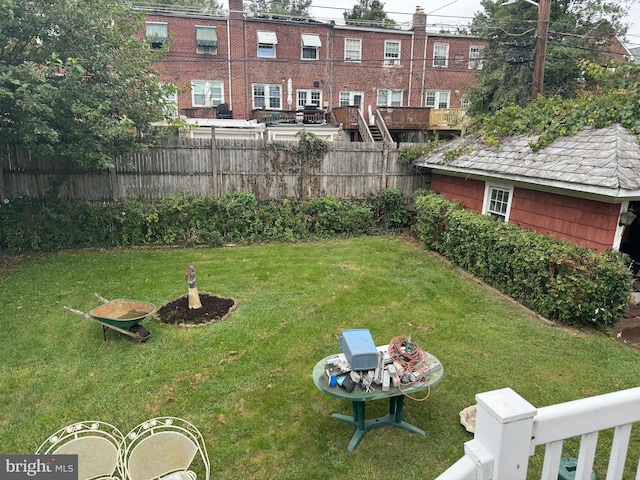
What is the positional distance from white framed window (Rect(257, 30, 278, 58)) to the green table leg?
75.5ft

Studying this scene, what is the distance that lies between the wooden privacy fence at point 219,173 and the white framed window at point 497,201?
10.3ft

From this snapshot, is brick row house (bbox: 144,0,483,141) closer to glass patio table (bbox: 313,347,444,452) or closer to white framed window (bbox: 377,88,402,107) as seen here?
white framed window (bbox: 377,88,402,107)

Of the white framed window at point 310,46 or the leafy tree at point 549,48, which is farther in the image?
the white framed window at point 310,46

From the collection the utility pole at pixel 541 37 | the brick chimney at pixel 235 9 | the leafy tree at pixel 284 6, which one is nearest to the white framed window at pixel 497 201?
the utility pole at pixel 541 37

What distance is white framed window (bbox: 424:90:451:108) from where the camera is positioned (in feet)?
86.2

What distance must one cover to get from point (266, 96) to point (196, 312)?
2007 cm

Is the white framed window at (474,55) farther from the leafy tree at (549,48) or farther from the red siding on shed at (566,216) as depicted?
the red siding on shed at (566,216)

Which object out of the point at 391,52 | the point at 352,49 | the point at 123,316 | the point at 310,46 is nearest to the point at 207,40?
the point at 310,46

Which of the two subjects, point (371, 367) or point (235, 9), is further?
point (235, 9)

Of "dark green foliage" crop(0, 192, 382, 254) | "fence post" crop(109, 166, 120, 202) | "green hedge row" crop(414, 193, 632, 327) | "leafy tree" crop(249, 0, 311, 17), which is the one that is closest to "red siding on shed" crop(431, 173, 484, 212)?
"green hedge row" crop(414, 193, 632, 327)

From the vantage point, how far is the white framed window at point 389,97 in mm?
25438

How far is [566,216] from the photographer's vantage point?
6.87 meters

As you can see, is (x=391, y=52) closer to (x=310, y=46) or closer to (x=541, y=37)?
(x=310, y=46)

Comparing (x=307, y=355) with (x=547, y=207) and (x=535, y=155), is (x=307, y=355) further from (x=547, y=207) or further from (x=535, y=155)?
(x=535, y=155)
